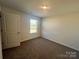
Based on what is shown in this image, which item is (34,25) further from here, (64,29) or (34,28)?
(64,29)

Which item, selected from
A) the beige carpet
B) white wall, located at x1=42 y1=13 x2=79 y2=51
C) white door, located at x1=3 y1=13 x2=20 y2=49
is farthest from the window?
the beige carpet

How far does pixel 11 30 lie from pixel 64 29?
3.35m

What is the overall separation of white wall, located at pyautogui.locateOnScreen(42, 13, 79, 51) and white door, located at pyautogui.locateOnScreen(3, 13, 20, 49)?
2.96 metres

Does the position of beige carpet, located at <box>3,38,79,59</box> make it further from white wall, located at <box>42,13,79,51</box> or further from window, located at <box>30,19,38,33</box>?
window, located at <box>30,19,38,33</box>

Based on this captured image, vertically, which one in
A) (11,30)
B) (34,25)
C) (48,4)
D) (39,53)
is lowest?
(39,53)

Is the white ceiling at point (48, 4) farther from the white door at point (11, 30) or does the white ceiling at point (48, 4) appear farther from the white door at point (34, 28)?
the white door at point (34, 28)

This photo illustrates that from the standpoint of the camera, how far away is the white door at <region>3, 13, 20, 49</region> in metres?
3.60

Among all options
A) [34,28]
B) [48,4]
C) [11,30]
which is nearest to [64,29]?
[48,4]

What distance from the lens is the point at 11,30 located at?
379 cm

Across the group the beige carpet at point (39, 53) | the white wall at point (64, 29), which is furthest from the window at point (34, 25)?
the beige carpet at point (39, 53)

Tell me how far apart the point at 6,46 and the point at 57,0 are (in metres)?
3.30

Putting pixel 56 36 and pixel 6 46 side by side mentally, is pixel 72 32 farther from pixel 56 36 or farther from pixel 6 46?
pixel 6 46

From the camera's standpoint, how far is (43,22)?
23.2ft

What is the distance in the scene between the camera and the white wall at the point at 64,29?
385 centimetres
